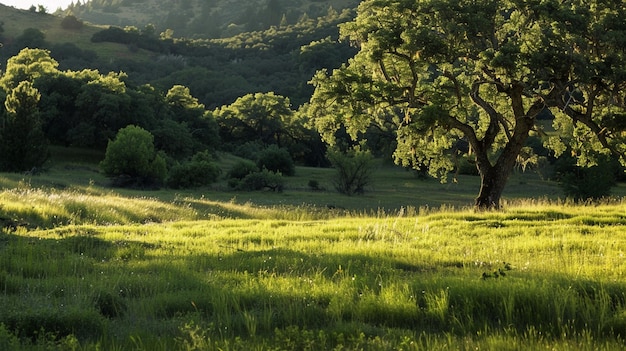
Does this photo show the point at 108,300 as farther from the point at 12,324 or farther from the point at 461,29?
the point at 461,29

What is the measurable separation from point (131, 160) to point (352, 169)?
74.0 feet

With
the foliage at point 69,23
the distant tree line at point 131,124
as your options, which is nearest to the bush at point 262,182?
the distant tree line at point 131,124

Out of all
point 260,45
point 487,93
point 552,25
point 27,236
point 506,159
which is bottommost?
point 27,236

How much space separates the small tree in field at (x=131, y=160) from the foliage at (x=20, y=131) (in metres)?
6.55

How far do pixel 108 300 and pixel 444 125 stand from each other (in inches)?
683

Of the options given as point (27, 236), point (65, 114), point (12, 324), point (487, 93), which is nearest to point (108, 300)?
point (12, 324)

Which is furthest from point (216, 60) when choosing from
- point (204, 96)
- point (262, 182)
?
point (262, 182)

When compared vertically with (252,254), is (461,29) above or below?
above

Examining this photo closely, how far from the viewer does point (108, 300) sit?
5.94 m

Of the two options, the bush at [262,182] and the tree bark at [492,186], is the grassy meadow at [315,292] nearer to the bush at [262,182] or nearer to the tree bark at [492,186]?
the tree bark at [492,186]

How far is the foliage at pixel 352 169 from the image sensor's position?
5694 cm

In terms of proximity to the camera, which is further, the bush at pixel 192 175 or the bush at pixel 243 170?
the bush at pixel 243 170

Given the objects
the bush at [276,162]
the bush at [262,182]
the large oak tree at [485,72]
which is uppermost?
the large oak tree at [485,72]

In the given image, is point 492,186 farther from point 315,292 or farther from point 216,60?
point 216,60
